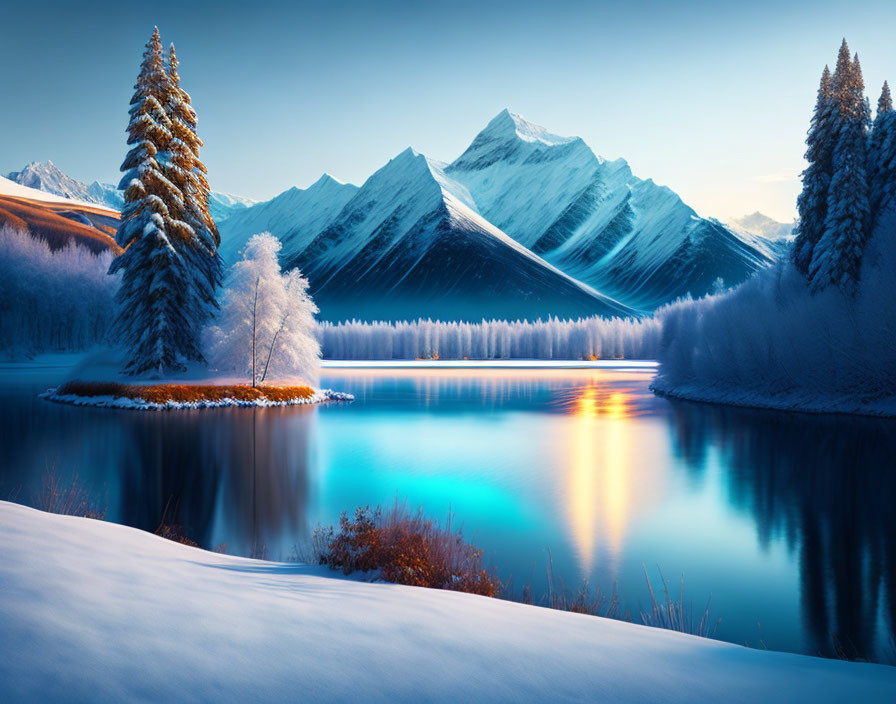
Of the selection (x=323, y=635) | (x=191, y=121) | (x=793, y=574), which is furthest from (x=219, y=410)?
(x=323, y=635)

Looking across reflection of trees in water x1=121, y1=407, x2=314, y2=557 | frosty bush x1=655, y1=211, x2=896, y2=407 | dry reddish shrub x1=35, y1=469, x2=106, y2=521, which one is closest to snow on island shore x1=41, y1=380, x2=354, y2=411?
reflection of trees in water x1=121, y1=407, x2=314, y2=557

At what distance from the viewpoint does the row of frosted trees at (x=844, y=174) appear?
42781mm

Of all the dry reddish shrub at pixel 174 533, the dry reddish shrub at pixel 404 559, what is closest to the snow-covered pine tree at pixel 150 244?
the dry reddish shrub at pixel 174 533

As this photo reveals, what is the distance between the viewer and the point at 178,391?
4212 cm

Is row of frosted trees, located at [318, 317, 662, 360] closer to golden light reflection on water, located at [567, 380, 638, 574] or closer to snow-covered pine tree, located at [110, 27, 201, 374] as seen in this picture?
snow-covered pine tree, located at [110, 27, 201, 374]

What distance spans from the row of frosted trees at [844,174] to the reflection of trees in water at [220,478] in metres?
37.9

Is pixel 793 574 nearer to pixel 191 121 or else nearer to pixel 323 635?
pixel 323 635

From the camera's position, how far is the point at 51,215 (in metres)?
192

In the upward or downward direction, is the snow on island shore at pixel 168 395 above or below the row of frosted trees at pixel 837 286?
below

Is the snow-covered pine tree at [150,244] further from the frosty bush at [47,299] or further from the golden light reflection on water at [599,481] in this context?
the frosty bush at [47,299]

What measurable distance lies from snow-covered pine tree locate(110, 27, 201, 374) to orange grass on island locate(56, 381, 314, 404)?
211 centimetres

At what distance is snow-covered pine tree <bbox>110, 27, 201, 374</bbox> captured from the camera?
139ft

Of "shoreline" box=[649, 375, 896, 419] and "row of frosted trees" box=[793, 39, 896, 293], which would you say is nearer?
"shoreline" box=[649, 375, 896, 419]

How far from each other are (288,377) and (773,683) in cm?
4670
